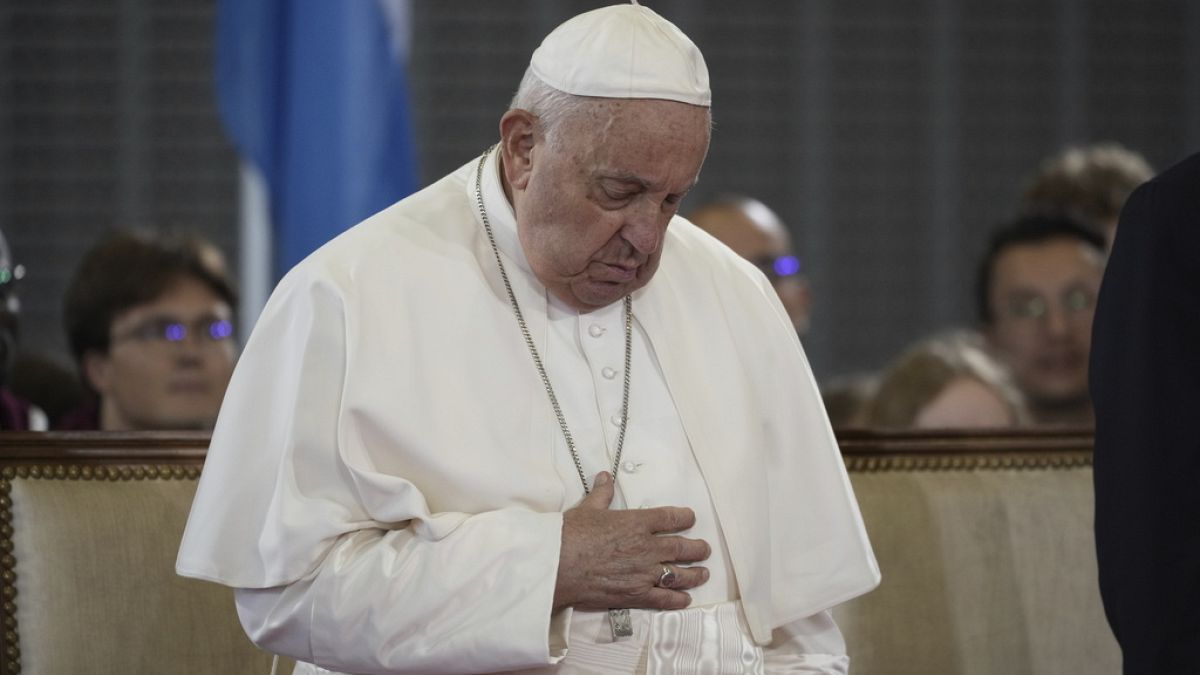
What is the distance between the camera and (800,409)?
8.89 ft

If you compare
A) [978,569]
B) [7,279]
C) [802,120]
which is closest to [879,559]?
[978,569]

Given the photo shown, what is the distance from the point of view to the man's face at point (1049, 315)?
14.7ft

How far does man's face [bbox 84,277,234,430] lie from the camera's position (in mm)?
4016

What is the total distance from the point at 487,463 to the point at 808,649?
2.01 ft

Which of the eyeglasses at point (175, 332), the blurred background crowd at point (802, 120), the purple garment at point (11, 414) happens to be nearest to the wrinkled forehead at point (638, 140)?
the purple garment at point (11, 414)

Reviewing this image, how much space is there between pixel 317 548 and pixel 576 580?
14.3 inches

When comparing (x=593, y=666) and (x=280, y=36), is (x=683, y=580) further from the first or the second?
(x=280, y=36)

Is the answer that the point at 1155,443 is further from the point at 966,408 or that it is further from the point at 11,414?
the point at 11,414

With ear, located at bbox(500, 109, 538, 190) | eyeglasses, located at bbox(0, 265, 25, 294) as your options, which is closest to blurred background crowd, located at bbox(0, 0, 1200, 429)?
eyeglasses, located at bbox(0, 265, 25, 294)

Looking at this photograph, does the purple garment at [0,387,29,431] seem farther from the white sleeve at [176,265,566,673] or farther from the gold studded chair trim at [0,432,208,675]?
the white sleeve at [176,265,566,673]

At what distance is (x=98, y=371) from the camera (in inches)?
163

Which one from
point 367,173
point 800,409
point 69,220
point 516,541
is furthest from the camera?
point 69,220

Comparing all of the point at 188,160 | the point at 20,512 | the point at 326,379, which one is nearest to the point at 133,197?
the point at 188,160

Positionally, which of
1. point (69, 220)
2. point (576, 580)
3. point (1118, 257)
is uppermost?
point (1118, 257)
